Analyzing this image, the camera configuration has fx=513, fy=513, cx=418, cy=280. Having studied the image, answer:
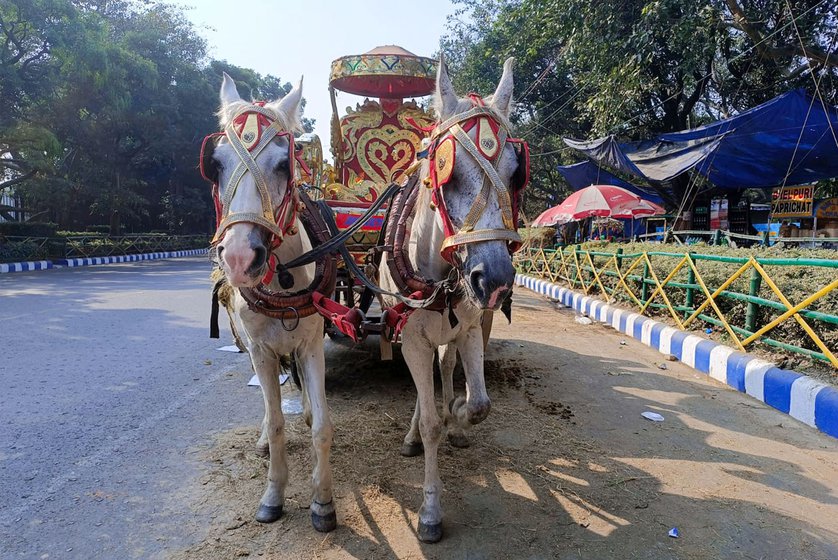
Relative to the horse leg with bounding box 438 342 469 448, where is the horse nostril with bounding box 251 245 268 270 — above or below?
above

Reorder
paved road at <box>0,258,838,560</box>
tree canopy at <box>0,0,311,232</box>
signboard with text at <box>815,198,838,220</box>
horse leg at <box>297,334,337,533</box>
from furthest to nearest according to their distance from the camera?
tree canopy at <box>0,0,311,232</box>
signboard with text at <box>815,198,838,220</box>
horse leg at <box>297,334,337,533</box>
paved road at <box>0,258,838,560</box>

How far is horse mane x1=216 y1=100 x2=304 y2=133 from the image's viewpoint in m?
2.57

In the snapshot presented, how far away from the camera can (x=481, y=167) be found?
235cm

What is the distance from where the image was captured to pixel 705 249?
8.43m

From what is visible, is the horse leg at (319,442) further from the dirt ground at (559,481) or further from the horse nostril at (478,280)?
the horse nostril at (478,280)

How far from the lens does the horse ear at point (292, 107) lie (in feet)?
8.82

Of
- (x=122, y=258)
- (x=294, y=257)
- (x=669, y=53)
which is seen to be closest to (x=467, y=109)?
(x=294, y=257)

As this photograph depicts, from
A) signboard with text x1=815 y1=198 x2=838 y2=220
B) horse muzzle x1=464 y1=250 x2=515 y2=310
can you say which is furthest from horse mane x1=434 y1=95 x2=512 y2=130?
signboard with text x1=815 y1=198 x2=838 y2=220

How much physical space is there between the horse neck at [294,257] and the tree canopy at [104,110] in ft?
27.5

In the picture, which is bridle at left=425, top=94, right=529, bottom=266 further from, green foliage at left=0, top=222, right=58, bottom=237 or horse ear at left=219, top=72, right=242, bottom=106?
green foliage at left=0, top=222, right=58, bottom=237

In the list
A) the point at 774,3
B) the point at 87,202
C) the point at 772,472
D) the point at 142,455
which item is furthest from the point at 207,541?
the point at 87,202

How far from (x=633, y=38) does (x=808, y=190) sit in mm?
5062

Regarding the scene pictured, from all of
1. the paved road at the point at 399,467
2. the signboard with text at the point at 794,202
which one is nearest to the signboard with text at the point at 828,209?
the signboard with text at the point at 794,202

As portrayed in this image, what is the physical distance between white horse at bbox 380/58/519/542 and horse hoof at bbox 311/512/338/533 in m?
0.48
